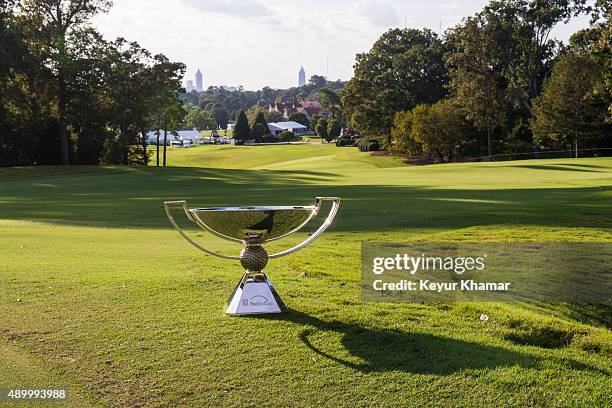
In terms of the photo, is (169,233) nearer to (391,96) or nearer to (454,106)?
(454,106)

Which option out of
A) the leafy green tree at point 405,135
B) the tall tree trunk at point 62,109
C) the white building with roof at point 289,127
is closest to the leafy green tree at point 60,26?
the tall tree trunk at point 62,109

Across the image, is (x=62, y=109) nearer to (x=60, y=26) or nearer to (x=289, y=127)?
(x=60, y=26)

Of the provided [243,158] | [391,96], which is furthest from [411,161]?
[243,158]

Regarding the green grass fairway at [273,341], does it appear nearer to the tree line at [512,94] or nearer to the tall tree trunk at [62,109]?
the tall tree trunk at [62,109]

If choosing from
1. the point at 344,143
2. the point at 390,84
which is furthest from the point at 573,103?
the point at 344,143

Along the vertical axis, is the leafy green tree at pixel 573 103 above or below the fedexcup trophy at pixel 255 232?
above

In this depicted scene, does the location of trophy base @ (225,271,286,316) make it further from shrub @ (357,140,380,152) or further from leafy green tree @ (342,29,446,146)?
shrub @ (357,140,380,152)

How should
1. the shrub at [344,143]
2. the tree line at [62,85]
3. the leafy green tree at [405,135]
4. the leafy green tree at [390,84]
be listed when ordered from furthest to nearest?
1. the shrub at [344,143]
2. the leafy green tree at [390,84]
3. the leafy green tree at [405,135]
4. the tree line at [62,85]

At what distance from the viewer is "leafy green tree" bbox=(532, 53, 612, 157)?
60438mm

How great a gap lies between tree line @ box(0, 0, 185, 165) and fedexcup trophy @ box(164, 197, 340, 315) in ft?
166

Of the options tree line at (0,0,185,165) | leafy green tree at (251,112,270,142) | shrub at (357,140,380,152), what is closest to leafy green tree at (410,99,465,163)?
shrub at (357,140,380,152)

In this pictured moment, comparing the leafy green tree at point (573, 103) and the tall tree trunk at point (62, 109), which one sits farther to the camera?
the leafy green tree at point (573, 103)

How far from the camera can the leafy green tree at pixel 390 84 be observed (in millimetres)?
84062

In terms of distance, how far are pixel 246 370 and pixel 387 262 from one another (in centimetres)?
390
